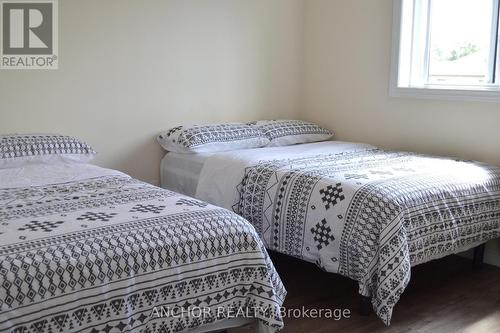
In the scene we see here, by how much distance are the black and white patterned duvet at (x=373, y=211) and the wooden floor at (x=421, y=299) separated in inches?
7.3

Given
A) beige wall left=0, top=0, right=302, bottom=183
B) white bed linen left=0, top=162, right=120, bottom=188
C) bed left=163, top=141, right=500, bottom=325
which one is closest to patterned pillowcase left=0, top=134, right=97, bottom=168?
white bed linen left=0, top=162, right=120, bottom=188

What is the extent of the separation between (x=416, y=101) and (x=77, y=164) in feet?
6.99

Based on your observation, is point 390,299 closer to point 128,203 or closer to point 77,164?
point 128,203

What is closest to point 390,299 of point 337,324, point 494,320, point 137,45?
point 337,324

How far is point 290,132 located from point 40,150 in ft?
5.55

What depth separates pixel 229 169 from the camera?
3.35 m

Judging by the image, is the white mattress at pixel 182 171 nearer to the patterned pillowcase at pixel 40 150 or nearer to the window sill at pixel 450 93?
the patterned pillowcase at pixel 40 150

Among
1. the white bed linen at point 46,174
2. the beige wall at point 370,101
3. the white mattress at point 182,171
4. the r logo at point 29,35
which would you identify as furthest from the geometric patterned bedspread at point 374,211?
the r logo at point 29,35

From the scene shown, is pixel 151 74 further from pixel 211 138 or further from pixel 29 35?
pixel 29 35

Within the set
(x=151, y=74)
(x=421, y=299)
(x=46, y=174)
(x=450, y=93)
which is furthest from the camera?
(x=151, y=74)

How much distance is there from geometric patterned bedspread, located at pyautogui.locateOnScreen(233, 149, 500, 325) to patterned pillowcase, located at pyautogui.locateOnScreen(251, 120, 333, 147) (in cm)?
61

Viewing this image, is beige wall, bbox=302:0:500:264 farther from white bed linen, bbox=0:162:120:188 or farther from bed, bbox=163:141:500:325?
white bed linen, bbox=0:162:120:188

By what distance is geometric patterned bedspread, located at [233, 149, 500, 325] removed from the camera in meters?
2.60

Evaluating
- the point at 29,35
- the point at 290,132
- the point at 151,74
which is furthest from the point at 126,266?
the point at 290,132
